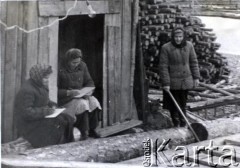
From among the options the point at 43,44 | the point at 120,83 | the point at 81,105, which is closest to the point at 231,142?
the point at 120,83

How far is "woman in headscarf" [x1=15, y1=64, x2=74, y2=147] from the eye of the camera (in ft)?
15.7

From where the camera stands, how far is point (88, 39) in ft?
16.5

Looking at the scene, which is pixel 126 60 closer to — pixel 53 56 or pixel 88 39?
pixel 88 39

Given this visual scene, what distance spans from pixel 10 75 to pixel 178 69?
157 centimetres

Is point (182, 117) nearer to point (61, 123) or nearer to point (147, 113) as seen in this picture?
point (147, 113)

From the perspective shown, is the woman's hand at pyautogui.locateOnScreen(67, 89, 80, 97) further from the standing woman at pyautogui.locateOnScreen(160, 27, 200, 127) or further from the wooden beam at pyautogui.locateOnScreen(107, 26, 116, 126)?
the standing woman at pyautogui.locateOnScreen(160, 27, 200, 127)

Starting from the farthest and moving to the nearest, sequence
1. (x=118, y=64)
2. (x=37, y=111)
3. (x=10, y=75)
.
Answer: (x=118, y=64) < (x=37, y=111) < (x=10, y=75)

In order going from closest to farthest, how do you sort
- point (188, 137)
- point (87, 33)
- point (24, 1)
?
1. point (24, 1)
2. point (87, 33)
3. point (188, 137)

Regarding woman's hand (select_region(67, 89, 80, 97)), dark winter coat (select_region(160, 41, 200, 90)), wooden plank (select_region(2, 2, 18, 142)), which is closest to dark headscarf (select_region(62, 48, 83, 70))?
woman's hand (select_region(67, 89, 80, 97))

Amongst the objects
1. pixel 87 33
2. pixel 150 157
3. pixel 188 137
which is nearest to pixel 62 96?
pixel 87 33

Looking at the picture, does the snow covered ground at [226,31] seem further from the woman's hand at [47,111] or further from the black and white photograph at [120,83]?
the woman's hand at [47,111]

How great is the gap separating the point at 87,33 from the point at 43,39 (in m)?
0.42

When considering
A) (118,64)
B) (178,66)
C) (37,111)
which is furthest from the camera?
(178,66)

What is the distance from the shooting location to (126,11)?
5.21 metres
